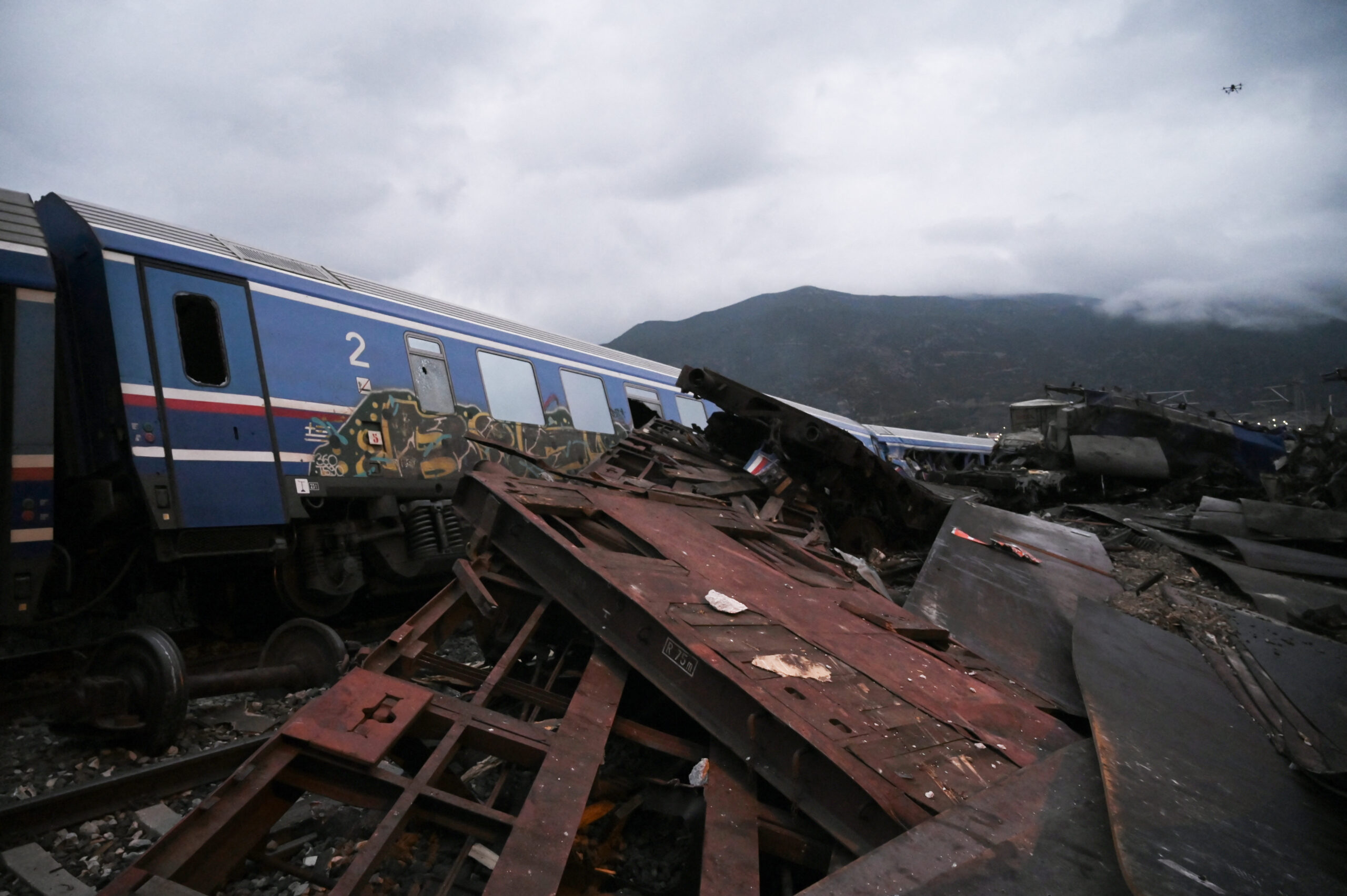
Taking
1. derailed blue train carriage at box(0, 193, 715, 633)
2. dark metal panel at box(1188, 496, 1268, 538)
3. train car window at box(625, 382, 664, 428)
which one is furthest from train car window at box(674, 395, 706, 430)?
dark metal panel at box(1188, 496, 1268, 538)

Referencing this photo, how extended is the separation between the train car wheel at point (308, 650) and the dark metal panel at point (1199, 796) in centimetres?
413

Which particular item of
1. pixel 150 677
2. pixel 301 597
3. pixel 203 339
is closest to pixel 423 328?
pixel 203 339

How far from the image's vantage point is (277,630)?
4352 millimetres

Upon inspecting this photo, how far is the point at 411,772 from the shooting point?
2.53 meters

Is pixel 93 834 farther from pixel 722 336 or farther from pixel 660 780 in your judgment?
pixel 722 336

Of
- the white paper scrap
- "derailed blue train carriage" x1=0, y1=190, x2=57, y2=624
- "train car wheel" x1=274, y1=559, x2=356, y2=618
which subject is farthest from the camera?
"train car wheel" x1=274, y1=559, x2=356, y2=618

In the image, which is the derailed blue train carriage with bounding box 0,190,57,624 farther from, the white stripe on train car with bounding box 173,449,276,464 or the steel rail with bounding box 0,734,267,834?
the steel rail with bounding box 0,734,267,834

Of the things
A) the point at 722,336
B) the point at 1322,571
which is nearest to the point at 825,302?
the point at 722,336

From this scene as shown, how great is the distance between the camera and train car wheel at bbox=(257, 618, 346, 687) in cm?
429

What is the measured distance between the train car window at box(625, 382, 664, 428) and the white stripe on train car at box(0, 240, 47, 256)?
256 inches

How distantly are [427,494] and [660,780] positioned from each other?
463cm

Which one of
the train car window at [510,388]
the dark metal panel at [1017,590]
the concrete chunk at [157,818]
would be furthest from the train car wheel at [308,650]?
the dark metal panel at [1017,590]

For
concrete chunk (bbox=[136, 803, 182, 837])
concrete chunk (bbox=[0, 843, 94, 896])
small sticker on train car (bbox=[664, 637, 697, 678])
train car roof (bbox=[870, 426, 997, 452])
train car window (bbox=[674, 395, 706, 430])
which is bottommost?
train car roof (bbox=[870, 426, 997, 452])

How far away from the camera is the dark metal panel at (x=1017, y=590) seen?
3590mm
